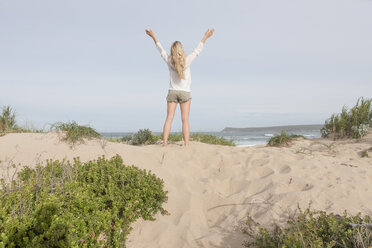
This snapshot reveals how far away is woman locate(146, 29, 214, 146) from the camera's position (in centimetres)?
630

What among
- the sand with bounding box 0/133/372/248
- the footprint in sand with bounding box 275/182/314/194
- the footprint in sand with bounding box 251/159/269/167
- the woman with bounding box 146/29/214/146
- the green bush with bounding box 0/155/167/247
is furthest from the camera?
the woman with bounding box 146/29/214/146

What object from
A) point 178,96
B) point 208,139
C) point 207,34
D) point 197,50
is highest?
point 207,34

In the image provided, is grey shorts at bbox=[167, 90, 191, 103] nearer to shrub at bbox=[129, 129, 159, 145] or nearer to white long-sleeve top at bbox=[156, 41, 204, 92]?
white long-sleeve top at bbox=[156, 41, 204, 92]

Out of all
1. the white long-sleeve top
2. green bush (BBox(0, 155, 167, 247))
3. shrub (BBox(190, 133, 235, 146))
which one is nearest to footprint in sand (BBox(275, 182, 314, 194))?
green bush (BBox(0, 155, 167, 247))

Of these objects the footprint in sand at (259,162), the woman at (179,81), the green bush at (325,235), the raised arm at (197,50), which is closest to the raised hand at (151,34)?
the woman at (179,81)

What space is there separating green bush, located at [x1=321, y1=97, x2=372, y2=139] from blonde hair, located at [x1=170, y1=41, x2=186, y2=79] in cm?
678

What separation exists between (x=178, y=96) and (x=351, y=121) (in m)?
7.07

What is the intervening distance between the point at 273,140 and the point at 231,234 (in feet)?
21.8

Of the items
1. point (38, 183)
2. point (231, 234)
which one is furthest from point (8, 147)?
point (231, 234)

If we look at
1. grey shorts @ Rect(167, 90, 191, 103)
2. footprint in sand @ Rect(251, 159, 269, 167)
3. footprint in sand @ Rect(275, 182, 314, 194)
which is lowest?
footprint in sand @ Rect(275, 182, 314, 194)

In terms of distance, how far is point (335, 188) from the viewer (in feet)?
12.9

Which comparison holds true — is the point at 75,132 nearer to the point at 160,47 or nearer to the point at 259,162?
the point at 160,47

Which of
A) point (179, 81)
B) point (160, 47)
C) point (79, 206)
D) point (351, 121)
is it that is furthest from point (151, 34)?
point (351, 121)

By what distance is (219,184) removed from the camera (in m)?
4.45
